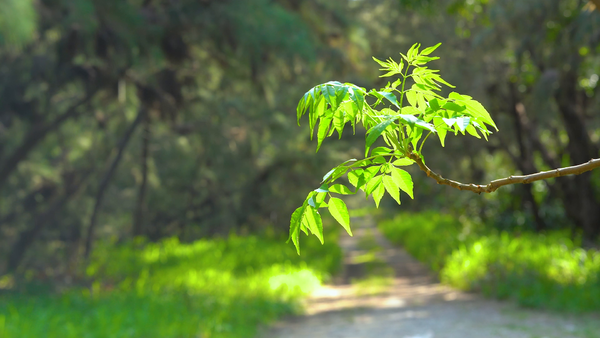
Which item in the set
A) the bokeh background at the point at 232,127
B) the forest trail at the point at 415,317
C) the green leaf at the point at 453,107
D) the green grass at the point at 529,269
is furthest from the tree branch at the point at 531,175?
the green grass at the point at 529,269

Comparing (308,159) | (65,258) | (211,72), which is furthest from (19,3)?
(65,258)

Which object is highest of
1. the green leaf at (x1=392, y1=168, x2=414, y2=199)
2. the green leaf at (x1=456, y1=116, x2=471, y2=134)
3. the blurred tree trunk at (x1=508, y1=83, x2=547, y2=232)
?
the blurred tree trunk at (x1=508, y1=83, x2=547, y2=232)

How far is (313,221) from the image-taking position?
42.6 inches

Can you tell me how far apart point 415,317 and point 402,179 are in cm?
689

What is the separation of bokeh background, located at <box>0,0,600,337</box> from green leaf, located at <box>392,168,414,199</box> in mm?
3968

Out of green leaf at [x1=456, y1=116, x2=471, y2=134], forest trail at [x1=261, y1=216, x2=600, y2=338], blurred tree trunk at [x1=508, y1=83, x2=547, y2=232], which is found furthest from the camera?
blurred tree trunk at [x1=508, y1=83, x2=547, y2=232]

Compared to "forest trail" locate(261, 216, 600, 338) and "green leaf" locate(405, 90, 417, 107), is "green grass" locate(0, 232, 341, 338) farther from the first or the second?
"green leaf" locate(405, 90, 417, 107)

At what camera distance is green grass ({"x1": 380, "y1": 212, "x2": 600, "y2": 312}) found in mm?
7395

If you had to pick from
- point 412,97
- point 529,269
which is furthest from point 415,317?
point 412,97

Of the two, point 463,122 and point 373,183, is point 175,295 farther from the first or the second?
point 463,122

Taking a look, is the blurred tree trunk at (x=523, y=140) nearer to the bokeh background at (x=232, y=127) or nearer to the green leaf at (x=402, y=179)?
the bokeh background at (x=232, y=127)

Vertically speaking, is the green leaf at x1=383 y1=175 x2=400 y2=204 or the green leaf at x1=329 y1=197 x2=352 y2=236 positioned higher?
the green leaf at x1=383 y1=175 x2=400 y2=204

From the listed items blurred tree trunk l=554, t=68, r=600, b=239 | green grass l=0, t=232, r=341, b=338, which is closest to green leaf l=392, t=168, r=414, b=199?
green grass l=0, t=232, r=341, b=338

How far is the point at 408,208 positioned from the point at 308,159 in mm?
11793
